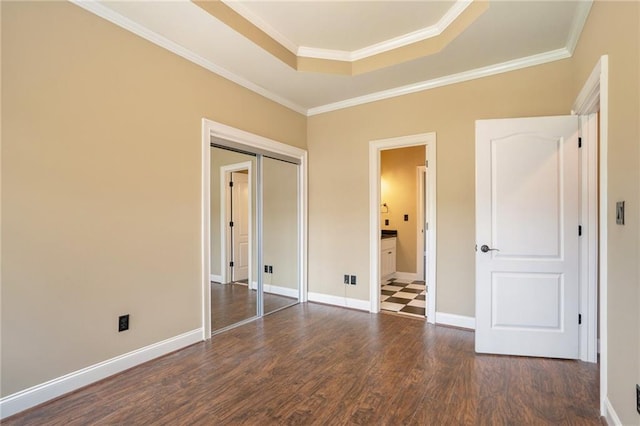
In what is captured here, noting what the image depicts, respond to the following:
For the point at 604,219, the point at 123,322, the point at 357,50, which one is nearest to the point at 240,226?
the point at 123,322

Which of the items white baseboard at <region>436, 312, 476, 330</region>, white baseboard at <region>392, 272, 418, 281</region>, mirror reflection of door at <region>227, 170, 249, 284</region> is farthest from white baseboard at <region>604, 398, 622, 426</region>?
white baseboard at <region>392, 272, 418, 281</region>

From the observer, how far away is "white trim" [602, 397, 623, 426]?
1.68 meters

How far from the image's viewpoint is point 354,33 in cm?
295

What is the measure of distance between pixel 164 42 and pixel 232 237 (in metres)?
2.00

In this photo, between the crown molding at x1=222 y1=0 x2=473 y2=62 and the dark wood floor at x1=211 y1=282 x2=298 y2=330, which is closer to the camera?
the crown molding at x1=222 y1=0 x2=473 y2=62

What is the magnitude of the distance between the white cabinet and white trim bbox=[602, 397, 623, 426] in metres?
3.67

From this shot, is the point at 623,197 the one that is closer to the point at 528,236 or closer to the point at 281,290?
the point at 528,236

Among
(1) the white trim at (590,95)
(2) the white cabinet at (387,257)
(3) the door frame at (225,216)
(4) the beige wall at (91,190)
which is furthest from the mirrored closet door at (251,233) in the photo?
(1) the white trim at (590,95)

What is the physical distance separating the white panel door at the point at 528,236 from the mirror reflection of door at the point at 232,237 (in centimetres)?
247

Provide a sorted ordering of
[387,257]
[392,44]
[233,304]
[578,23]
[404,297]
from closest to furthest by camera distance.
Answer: [578,23] < [392,44] < [233,304] < [404,297] < [387,257]

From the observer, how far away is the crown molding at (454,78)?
2.93 m

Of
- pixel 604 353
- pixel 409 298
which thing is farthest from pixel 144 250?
pixel 409 298

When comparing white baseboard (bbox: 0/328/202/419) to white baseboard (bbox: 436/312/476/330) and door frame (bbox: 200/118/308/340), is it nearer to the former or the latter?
door frame (bbox: 200/118/308/340)

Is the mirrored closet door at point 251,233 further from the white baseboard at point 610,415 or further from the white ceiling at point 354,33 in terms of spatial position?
the white baseboard at point 610,415
